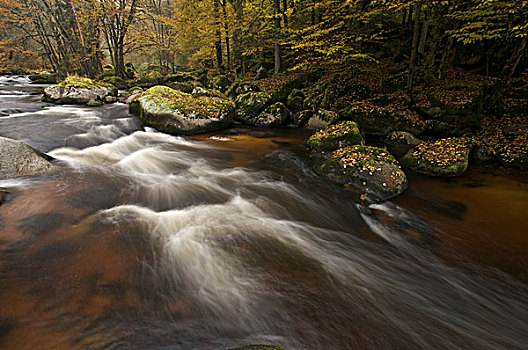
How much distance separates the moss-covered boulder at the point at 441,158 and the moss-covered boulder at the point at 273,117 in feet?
17.8

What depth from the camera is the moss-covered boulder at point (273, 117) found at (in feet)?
33.8

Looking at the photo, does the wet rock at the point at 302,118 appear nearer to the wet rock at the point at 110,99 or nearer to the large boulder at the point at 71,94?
the wet rock at the point at 110,99

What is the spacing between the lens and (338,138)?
6695 mm

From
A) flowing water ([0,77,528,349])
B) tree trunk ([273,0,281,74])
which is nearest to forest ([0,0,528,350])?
flowing water ([0,77,528,349])

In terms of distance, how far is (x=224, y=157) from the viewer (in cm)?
725

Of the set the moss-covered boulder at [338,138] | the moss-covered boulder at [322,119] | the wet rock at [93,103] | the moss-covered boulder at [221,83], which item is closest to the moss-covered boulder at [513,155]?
the moss-covered boulder at [338,138]

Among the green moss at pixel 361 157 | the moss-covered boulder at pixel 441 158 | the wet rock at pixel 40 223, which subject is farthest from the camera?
the moss-covered boulder at pixel 441 158

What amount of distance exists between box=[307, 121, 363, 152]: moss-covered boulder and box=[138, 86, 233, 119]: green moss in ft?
15.4

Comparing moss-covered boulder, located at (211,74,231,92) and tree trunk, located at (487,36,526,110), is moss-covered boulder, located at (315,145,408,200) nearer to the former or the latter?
tree trunk, located at (487,36,526,110)

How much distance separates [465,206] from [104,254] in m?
6.57

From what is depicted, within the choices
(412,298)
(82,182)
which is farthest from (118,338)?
(82,182)

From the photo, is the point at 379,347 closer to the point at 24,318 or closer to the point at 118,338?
the point at 118,338

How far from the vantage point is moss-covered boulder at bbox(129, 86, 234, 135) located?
8.76 m

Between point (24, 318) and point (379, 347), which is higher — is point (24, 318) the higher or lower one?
the higher one
